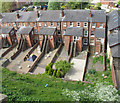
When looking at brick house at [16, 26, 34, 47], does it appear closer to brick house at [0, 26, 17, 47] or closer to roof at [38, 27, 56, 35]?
brick house at [0, 26, 17, 47]

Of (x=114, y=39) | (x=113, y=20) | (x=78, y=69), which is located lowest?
(x=78, y=69)

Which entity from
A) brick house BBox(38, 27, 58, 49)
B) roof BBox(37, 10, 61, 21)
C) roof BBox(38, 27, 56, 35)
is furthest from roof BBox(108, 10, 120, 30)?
roof BBox(38, 27, 56, 35)

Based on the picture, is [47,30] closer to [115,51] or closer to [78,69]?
[78,69]

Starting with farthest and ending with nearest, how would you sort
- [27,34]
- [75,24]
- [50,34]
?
[27,34], [75,24], [50,34]

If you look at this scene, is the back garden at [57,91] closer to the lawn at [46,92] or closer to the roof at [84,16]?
the lawn at [46,92]

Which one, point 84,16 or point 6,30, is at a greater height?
point 84,16

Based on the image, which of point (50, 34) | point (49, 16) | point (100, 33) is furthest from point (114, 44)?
point (49, 16)

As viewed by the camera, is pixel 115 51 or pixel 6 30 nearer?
pixel 115 51
